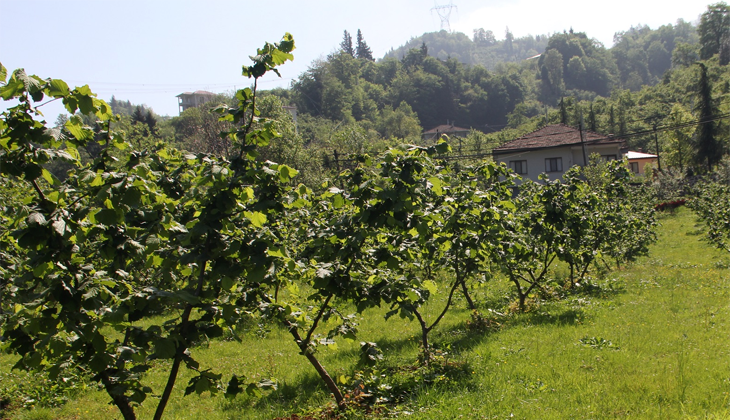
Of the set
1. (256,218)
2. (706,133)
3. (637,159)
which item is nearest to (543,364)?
(256,218)

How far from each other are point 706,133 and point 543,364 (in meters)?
53.1

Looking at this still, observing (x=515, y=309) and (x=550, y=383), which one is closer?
(x=550, y=383)

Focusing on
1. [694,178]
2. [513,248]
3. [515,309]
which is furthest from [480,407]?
[694,178]

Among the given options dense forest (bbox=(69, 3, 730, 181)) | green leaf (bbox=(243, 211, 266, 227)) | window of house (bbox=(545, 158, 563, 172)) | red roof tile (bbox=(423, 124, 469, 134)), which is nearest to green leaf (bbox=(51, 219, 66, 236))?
green leaf (bbox=(243, 211, 266, 227))

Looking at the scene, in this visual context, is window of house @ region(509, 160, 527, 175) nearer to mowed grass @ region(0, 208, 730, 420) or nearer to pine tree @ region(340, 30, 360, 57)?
mowed grass @ region(0, 208, 730, 420)

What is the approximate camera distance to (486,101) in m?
122

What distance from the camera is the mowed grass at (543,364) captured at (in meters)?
5.92

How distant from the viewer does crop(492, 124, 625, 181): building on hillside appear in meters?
43.2

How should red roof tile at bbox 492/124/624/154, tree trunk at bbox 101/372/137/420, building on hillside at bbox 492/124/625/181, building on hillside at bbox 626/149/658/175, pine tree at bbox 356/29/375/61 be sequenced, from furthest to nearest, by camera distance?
pine tree at bbox 356/29/375/61
building on hillside at bbox 626/149/658/175
red roof tile at bbox 492/124/624/154
building on hillside at bbox 492/124/625/181
tree trunk at bbox 101/372/137/420

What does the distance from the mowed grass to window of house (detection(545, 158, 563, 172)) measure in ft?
102

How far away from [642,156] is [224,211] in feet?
211

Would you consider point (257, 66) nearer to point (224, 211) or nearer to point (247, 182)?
point (247, 182)

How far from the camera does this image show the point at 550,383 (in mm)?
6645

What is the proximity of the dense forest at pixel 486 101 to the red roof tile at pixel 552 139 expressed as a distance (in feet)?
14.5
